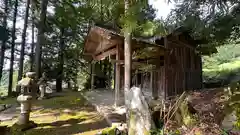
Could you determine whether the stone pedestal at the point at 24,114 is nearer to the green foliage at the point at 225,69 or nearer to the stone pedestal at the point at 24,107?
the stone pedestal at the point at 24,107

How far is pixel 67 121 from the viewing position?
7.23m

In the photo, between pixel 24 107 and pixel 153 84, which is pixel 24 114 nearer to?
pixel 24 107

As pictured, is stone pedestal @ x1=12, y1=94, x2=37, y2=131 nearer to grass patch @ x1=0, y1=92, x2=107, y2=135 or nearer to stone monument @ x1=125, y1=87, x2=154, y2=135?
grass patch @ x1=0, y1=92, x2=107, y2=135

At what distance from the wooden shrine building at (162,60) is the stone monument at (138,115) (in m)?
3.49

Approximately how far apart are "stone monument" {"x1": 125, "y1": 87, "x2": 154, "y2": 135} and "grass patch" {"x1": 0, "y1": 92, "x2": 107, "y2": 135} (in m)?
1.39

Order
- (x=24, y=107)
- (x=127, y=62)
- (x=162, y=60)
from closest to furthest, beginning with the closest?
(x=24, y=107) → (x=127, y=62) → (x=162, y=60)

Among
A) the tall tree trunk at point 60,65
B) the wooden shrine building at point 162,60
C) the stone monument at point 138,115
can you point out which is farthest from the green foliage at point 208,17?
the tall tree trunk at point 60,65

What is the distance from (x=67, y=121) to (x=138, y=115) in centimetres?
321

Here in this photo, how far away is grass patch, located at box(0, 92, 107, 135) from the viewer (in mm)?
6242

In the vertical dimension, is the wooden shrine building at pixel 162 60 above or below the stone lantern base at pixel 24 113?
above

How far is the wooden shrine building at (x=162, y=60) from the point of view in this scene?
8867 mm

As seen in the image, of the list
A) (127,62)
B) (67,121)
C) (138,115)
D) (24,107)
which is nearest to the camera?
(138,115)

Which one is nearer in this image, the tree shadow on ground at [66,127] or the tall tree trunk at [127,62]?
the tree shadow on ground at [66,127]

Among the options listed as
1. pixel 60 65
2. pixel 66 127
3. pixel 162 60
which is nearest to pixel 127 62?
pixel 66 127
